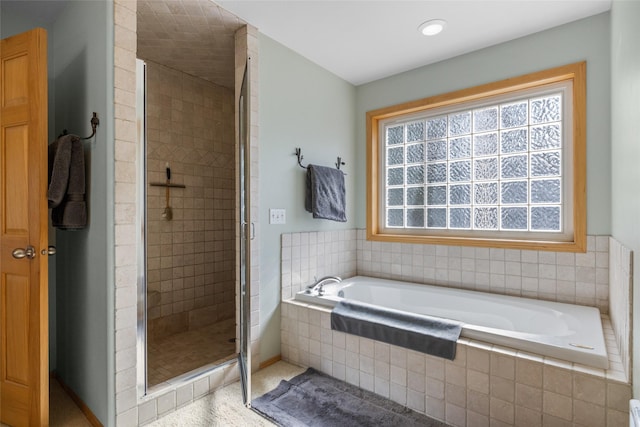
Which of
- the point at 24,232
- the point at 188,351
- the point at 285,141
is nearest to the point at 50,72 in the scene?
the point at 24,232

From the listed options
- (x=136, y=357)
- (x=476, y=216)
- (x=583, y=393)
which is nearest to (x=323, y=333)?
(x=136, y=357)

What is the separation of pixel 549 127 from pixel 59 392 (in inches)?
147

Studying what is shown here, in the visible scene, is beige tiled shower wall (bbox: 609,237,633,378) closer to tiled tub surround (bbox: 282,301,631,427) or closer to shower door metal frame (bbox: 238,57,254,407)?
tiled tub surround (bbox: 282,301,631,427)

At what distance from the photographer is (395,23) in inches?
86.0

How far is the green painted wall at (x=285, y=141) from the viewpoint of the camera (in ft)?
7.67

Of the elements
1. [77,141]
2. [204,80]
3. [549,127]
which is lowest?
[77,141]

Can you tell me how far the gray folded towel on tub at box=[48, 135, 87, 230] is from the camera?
5.32ft

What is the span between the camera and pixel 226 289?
11.0ft

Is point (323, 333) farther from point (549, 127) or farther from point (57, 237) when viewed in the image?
point (549, 127)

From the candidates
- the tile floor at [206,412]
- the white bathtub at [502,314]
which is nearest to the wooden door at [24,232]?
the tile floor at [206,412]

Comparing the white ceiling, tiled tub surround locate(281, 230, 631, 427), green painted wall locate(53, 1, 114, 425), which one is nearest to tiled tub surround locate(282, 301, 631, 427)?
tiled tub surround locate(281, 230, 631, 427)

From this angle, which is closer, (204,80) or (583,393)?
(583,393)

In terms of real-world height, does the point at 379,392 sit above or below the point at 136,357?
below

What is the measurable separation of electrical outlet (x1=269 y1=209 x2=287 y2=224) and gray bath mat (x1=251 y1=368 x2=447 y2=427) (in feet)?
3.57
